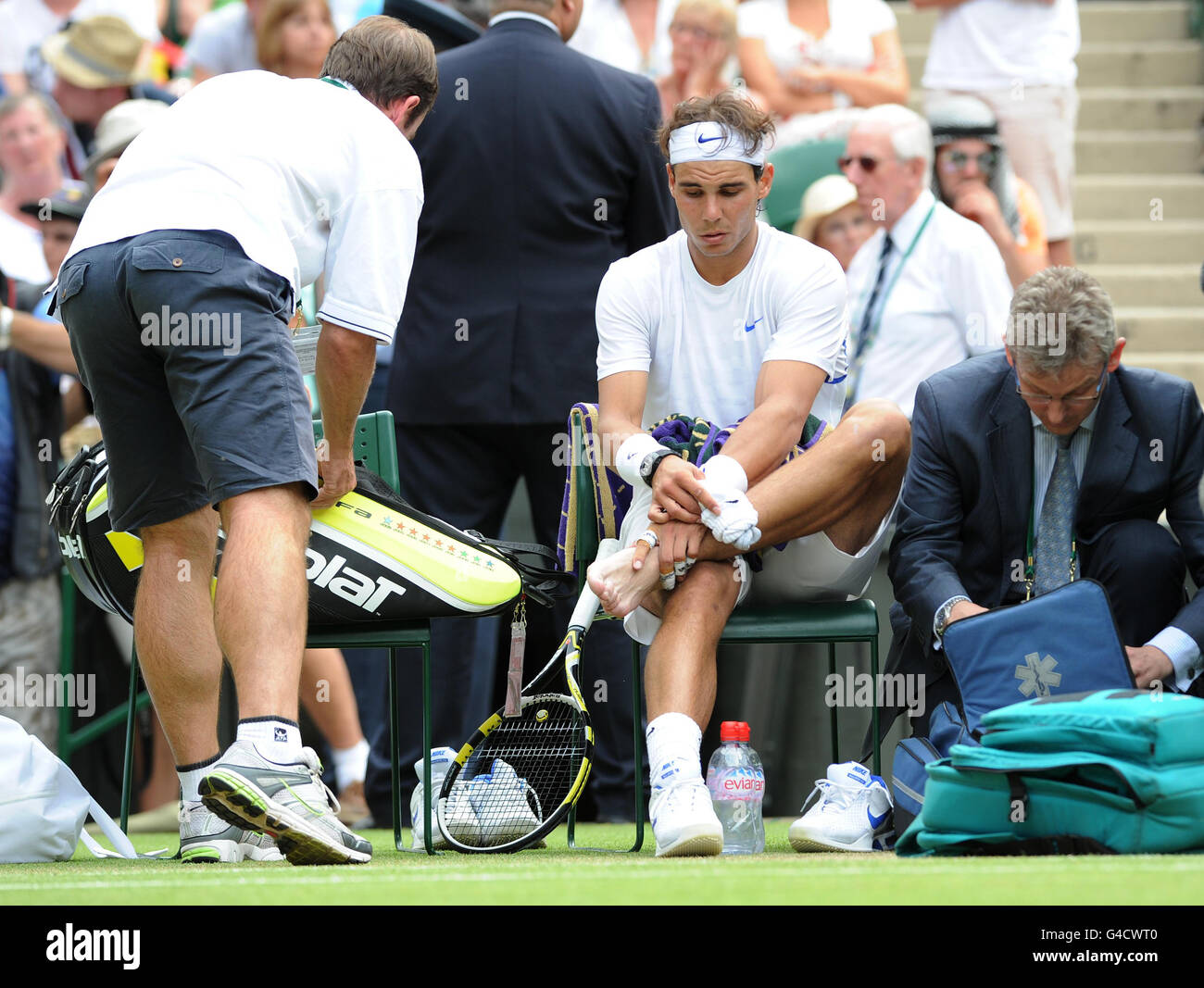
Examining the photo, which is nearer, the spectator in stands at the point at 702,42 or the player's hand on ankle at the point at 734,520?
the player's hand on ankle at the point at 734,520

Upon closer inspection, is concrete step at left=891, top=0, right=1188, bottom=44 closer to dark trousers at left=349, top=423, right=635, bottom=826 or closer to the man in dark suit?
dark trousers at left=349, top=423, right=635, bottom=826

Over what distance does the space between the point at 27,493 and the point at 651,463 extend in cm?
263

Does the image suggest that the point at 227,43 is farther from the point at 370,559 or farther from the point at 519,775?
the point at 519,775

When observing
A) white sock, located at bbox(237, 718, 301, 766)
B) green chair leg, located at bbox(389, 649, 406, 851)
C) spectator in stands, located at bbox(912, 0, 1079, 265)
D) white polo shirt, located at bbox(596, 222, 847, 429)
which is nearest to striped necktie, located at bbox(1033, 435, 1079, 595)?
white polo shirt, located at bbox(596, 222, 847, 429)

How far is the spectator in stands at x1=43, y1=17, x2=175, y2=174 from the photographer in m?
Answer: 7.57

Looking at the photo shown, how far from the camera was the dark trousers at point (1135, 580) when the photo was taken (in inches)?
159

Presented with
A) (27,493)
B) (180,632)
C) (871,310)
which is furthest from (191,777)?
(871,310)

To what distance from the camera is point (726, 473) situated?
4.02m

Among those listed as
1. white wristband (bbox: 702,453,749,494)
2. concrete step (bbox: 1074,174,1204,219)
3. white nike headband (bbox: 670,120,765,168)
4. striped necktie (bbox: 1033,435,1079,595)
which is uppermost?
concrete step (bbox: 1074,174,1204,219)

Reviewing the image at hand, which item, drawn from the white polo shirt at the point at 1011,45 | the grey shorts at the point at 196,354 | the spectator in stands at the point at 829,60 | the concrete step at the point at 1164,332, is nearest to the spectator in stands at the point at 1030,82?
the white polo shirt at the point at 1011,45

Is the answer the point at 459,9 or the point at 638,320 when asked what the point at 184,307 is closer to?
the point at 638,320

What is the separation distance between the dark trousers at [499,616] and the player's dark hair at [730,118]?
99 centimetres

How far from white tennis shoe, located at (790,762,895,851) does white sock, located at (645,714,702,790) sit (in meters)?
0.32

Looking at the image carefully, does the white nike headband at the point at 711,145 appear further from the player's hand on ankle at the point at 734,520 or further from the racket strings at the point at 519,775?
the racket strings at the point at 519,775
